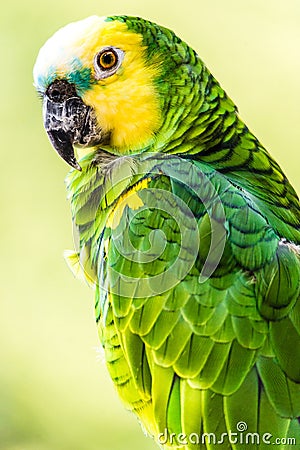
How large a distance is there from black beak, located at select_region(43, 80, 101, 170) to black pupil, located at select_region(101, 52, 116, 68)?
63 mm

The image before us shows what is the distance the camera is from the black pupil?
1.05 meters

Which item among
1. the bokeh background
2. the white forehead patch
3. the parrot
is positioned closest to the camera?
the parrot

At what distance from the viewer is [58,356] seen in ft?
6.03

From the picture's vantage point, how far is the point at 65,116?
1.04 metres

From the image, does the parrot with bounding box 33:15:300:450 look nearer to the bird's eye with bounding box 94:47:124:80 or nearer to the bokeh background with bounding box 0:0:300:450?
the bird's eye with bounding box 94:47:124:80

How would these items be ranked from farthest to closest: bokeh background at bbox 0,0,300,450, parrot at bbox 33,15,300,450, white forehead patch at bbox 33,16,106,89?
bokeh background at bbox 0,0,300,450
white forehead patch at bbox 33,16,106,89
parrot at bbox 33,15,300,450

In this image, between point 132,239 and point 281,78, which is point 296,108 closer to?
point 281,78

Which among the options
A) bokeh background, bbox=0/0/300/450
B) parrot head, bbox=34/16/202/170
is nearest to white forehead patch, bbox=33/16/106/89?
parrot head, bbox=34/16/202/170

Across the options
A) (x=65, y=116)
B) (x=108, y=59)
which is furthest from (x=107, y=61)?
(x=65, y=116)

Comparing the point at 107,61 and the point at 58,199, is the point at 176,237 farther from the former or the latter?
the point at 58,199

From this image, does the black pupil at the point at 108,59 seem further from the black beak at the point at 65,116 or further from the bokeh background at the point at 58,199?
the bokeh background at the point at 58,199

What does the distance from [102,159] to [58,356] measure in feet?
2.93

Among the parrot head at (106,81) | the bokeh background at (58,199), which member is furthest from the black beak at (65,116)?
the bokeh background at (58,199)

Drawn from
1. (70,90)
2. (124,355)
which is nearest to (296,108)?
(70,90)
